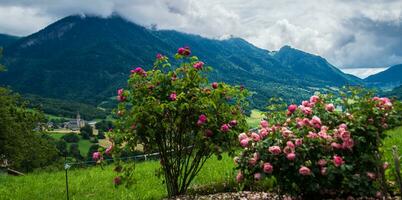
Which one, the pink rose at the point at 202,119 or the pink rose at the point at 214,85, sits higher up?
the pink rose at the point at 214,85

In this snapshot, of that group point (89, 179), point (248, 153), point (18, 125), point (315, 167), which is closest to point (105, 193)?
point (89, 179)

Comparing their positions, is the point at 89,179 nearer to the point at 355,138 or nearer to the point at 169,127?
the point at 169,127

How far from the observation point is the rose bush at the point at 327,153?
7.12 meters

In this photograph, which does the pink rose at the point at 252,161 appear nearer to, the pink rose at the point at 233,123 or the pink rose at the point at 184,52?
the pink rose at the point at 233,123

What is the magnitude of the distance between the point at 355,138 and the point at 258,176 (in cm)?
161

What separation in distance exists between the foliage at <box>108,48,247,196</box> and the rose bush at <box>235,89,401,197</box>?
2269mm

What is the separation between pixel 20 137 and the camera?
4144 centimetres

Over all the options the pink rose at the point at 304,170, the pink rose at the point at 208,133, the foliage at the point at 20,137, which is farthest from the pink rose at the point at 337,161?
the foliage at the point at 20,137

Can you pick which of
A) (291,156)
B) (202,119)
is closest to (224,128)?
(202,119)

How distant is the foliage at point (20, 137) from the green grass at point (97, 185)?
2273 centimetres

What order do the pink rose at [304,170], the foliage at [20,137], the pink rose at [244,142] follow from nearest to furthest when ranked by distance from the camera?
the pink rose at [304,170]
the pink rose at [244,142]
the foliage at [20,137]

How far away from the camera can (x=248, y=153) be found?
25.3 ft

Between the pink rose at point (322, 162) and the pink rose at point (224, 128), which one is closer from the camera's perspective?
the pink rose at point (322, 162)

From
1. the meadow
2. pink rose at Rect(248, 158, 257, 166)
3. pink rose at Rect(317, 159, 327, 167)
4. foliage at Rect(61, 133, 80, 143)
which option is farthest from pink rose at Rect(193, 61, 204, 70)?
foliage at Rect(61, 133, 80, 143)
